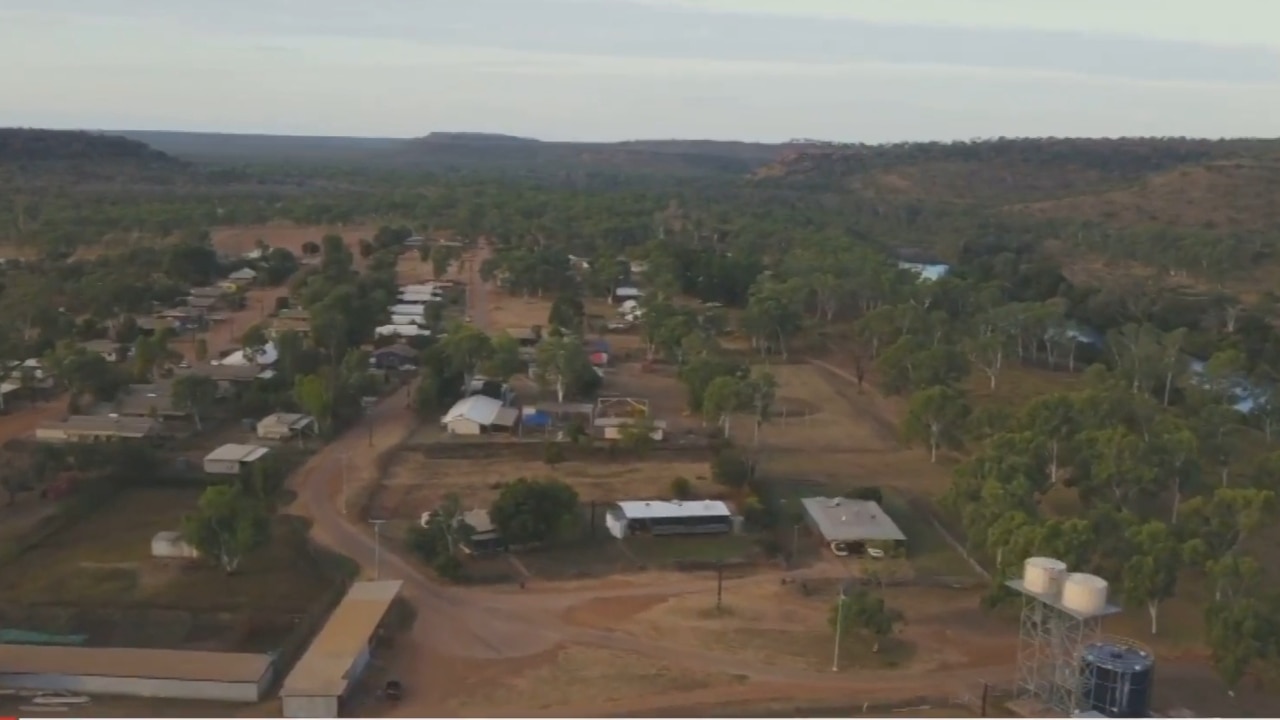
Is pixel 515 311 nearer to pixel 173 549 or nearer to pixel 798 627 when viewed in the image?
pixel 173 549

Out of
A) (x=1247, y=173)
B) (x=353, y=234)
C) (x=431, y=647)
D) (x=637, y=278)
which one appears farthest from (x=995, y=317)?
(x=1247, y=173)

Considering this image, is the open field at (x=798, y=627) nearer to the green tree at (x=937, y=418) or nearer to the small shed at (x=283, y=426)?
the green tree at (x=937, y=418)

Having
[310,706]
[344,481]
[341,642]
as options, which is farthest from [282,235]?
[310,706]

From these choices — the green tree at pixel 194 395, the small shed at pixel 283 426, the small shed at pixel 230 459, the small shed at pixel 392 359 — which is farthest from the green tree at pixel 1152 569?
the small shed at pixel 392 359

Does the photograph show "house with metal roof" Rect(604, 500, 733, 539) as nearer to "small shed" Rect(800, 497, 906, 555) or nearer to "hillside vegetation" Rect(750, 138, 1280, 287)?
"small shed" Rect(800, 497, 906, 555)

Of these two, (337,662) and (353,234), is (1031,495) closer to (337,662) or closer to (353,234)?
(337,662)
